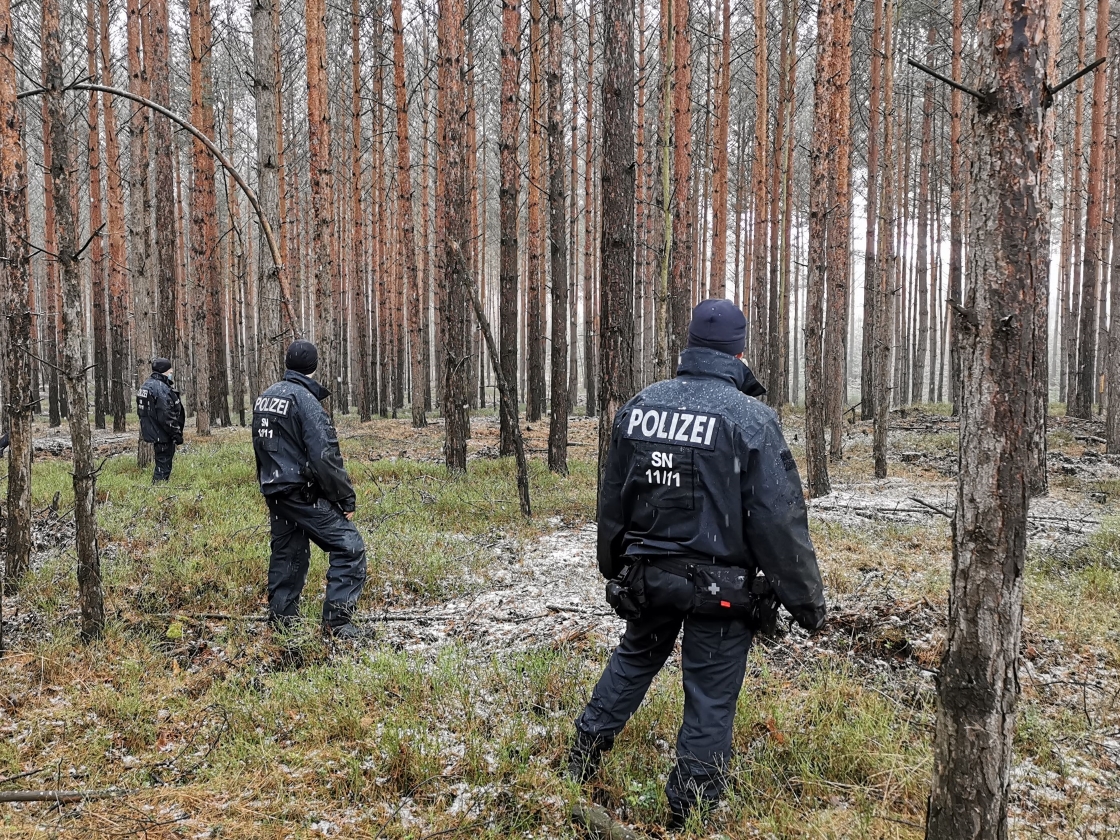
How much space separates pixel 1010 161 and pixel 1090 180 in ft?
49.3

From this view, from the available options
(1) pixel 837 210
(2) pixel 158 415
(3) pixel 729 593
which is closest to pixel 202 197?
(2) pixel 158 415

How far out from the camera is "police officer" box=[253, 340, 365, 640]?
483 centimetres

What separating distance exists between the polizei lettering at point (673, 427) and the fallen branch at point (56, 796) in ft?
9.03

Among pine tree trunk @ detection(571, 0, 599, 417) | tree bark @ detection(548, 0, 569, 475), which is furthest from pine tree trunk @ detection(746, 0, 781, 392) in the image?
tree bark @ detection(548, 0, 569, 475)

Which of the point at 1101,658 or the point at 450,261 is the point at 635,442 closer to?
the point at 1101,658

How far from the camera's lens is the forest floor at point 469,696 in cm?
291

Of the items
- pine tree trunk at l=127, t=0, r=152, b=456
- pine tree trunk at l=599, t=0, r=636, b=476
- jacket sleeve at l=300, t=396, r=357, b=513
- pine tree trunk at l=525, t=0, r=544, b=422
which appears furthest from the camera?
pine tree trunk at l=525, t=0, r=544, b=422

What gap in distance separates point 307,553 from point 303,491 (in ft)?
1.94

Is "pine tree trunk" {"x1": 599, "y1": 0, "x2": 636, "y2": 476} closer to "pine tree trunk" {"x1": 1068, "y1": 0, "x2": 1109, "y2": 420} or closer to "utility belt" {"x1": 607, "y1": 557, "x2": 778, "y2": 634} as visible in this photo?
"utility belt" {"x1": 607, "y1": 557, "x2": 778, "y2": 634}

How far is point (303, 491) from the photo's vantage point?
192 inches

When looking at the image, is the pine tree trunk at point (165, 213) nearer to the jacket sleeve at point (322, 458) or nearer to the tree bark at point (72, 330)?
the tree bark at point (72, 330)

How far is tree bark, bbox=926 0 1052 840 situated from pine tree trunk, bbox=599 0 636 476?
475 cm

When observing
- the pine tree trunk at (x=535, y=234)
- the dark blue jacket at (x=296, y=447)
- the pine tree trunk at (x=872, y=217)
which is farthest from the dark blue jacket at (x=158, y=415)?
the pine tree trunk at (x=872, y=217)

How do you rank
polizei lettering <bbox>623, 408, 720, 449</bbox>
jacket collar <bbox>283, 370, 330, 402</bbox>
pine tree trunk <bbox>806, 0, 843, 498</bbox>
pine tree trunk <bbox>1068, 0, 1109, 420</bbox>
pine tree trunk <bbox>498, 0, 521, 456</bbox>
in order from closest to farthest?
polizei lettering <bbox>623, 408, 720, 449</bbox>
jacket collar <bbox>283, 370, 330, 402</bbox>
pine tree trunk <bbox>806, 0, 843, 498</bbox>
pine tree trunk <bbox>498, 0, 521, 456</bbox>
pine tree trunk <bbox>1068, 0, 1109, 420</bbox>
